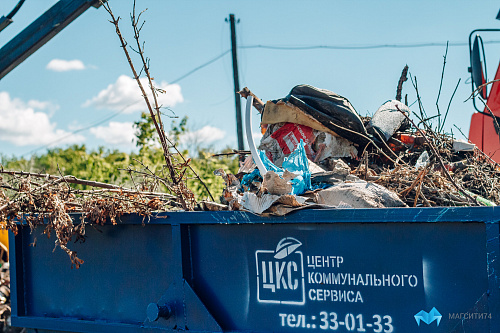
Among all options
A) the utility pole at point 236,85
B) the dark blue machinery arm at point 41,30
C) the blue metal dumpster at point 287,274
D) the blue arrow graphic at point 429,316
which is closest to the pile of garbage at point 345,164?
the blue metal dumpster at point 287,274

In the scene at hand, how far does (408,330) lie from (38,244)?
96.5 inches

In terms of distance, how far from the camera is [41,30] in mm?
5230

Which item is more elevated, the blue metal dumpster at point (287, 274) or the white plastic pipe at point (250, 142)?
the white plastic pipe at point (250, 142)

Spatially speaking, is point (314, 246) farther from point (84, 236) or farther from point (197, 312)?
point (84, 236)

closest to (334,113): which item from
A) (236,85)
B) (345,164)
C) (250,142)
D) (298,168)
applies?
(345,164)

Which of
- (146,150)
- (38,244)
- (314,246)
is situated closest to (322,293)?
(314,246)

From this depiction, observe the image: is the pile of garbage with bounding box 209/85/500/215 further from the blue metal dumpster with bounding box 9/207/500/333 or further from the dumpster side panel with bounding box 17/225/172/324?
the dumpster side panel with bounding box 17/225/172/324

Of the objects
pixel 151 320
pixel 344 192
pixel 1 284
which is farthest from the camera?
pixel 1 284

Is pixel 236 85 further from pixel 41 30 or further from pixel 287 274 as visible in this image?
pixel 287 274

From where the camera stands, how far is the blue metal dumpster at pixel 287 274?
2184 millimetres

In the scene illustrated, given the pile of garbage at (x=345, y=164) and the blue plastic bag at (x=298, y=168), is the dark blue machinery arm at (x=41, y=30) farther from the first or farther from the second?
the blue plastic bag at (x=298, y=168)

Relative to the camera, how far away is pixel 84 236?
327 centimetres

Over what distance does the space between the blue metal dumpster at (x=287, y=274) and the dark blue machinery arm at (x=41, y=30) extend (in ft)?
8.88

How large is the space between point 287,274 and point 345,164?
3.20 feet
